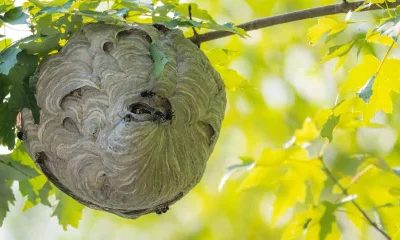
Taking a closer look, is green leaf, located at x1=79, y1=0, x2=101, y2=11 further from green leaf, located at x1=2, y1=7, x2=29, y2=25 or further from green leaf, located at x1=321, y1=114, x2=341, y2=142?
green leaf, located at x1=321, y1=114, x2=341, y2=142

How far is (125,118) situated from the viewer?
7.38 feet

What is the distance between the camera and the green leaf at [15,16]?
2.26m

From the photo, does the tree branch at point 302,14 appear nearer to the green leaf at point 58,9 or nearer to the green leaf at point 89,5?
the green leaf at point 89,5

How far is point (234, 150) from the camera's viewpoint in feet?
17.8

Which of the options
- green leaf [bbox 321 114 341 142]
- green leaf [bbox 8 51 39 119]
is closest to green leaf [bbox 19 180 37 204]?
green leaf [bbox 8 51 39 119]

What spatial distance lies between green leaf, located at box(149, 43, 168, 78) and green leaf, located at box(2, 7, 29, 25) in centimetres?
39

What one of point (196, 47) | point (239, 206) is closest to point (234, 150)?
point (239, 206)

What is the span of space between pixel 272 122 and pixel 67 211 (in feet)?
8.24

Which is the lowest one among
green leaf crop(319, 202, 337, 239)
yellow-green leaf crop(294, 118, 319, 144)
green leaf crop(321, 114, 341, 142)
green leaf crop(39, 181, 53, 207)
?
green leaf crop(319, 202, 337, 239)

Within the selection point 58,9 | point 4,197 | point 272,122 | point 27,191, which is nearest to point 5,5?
point 58,9

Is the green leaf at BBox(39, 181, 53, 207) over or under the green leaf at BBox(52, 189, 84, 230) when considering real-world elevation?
over

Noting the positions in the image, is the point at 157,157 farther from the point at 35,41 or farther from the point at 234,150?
the point at 234,150

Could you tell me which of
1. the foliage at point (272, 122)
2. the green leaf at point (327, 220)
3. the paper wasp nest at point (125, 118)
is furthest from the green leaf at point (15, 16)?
the green leaf at point (327, 220)

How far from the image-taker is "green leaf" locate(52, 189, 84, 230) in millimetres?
2928
